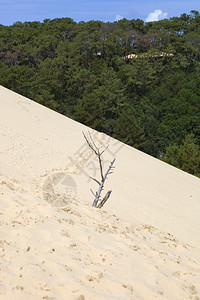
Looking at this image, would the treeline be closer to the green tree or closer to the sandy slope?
the green tree

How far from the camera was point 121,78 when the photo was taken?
108 feet

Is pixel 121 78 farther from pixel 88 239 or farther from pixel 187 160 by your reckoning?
pixel 88 239

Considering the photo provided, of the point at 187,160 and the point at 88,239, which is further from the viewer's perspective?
the point at 187,160

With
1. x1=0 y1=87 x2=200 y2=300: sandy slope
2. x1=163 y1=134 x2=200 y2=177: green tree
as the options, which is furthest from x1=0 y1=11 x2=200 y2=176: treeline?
x1=0 y1=87 x2=200 y2=300: sandy slope

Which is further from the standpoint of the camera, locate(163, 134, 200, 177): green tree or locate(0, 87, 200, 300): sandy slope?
locate(163, 134, 200, 177): green tree

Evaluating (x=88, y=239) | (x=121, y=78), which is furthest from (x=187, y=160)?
(x=121, y=78)

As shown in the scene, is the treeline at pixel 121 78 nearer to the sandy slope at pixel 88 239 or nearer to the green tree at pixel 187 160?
the green tree at pixel 187 160

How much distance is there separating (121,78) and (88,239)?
98.9 ft

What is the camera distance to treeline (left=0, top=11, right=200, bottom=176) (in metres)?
22.7

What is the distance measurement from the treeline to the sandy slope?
24.7ft

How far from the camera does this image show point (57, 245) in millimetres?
3662

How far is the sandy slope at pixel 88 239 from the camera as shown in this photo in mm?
2994

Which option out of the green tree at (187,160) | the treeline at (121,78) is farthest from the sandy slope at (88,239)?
the treeline at (121,78)

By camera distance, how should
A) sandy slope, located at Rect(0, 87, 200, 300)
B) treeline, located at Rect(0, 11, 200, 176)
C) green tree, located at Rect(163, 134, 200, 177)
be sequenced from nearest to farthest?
sandy slope, located at Rect(0, 87, 200, 300), green tree, located at Rect(163, 134, 200, 177), treeline, located at Rect(0, 11, 200, 176)
